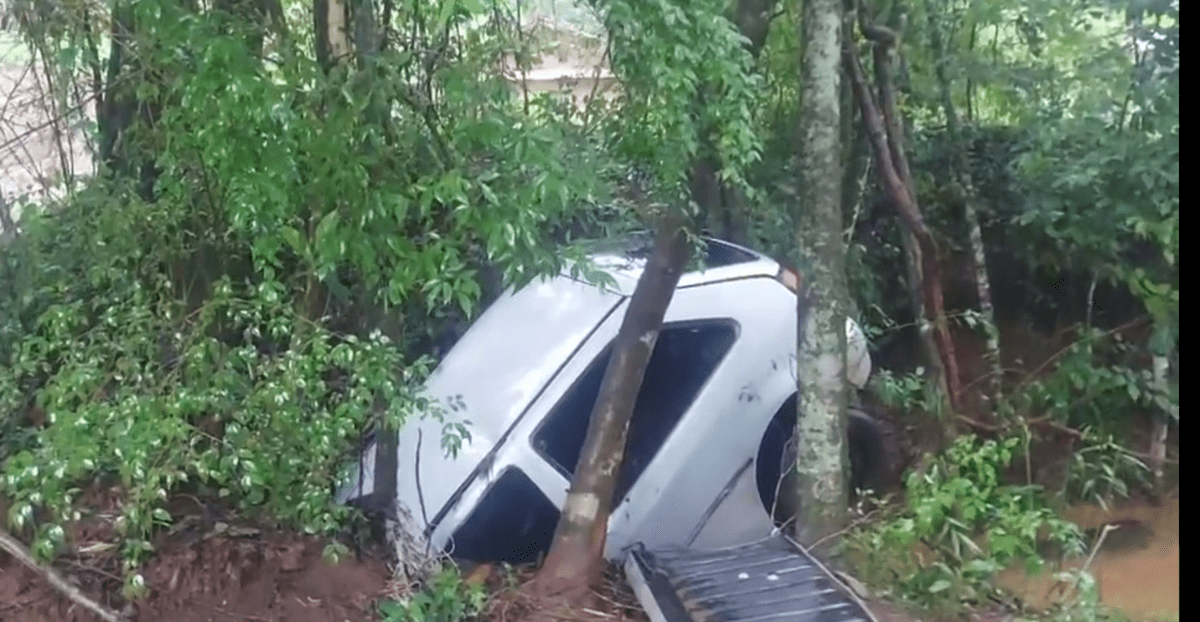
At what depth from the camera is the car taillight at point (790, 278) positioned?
92.1 inches

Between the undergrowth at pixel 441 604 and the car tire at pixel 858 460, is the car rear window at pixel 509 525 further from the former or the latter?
the car tire at pixel 858 460

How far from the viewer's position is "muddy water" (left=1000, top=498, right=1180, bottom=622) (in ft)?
4.69

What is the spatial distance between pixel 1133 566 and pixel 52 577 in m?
1.86

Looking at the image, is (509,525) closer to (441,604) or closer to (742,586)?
(441,604)

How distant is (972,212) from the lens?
2.15 m

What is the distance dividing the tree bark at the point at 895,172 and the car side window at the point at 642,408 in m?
0.46

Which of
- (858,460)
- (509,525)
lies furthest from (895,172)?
(509,525)

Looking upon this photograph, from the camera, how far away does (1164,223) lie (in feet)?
4.91

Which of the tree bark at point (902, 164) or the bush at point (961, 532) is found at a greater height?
the tree bark at point (902, 164)

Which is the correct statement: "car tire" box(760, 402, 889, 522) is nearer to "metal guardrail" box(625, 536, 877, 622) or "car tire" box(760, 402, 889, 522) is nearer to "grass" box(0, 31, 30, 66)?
"metal guardrail" box(625, 536, 877, 622)

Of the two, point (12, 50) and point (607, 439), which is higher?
point (12, 50)

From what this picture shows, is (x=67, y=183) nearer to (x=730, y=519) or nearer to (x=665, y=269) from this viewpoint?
(x=665, y=269)

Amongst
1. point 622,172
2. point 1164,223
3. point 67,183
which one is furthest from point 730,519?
point 67,183

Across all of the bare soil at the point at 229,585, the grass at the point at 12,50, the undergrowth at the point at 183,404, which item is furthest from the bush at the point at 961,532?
the grass at the point at 12,50
